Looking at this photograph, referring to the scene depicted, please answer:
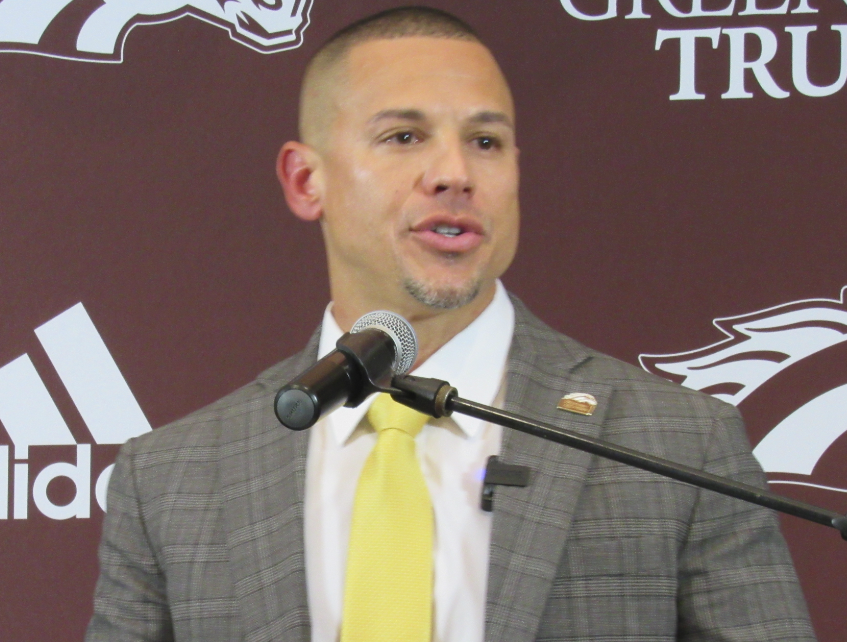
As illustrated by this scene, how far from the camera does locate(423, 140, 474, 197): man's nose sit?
1.67 metres

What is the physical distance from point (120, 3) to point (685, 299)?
1.41 metres

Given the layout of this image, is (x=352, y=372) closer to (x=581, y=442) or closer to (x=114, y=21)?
(x=581, y=442)

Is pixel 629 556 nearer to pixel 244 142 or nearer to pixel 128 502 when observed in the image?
pixel 128 502

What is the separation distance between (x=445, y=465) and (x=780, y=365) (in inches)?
35.6

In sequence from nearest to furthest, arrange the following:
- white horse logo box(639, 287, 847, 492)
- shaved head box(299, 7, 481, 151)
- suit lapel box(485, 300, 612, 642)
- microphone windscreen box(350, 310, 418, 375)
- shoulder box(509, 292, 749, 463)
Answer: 1. microphone windscreen box(350, 310, 418, 375)
2. suit lapel box(485, 300, 612, 642)
3. shoulder box(509, 292, 749, 463)
4. shaved head box(299, 7, 481, 151)
5. white horse logo box(639, 287, 847, 492)

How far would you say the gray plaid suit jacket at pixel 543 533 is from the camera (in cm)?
153

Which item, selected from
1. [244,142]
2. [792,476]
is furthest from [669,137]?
[244,142]

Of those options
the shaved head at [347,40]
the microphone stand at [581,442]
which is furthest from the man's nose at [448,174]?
the microphone stand at [581,442]

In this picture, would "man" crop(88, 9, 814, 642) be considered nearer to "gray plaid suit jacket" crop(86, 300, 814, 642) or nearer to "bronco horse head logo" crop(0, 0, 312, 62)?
"gray plaid suit jacket" crop(86, 300, 814, 642)

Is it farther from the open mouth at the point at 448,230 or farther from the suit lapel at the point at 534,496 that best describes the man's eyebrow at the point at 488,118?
the suit lapel at the point at 534,496

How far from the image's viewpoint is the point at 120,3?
2.47 metres

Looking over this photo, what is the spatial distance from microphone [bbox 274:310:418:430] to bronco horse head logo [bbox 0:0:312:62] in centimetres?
146

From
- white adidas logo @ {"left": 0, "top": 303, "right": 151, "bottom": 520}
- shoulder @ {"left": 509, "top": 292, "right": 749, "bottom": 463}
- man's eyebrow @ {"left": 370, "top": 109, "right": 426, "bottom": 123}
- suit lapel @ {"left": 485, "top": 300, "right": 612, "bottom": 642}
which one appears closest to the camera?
suit lapel @ {"left": 485, "top": 300, "right": 612, "bottom": 642}

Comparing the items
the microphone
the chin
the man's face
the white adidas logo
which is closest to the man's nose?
the man's face
